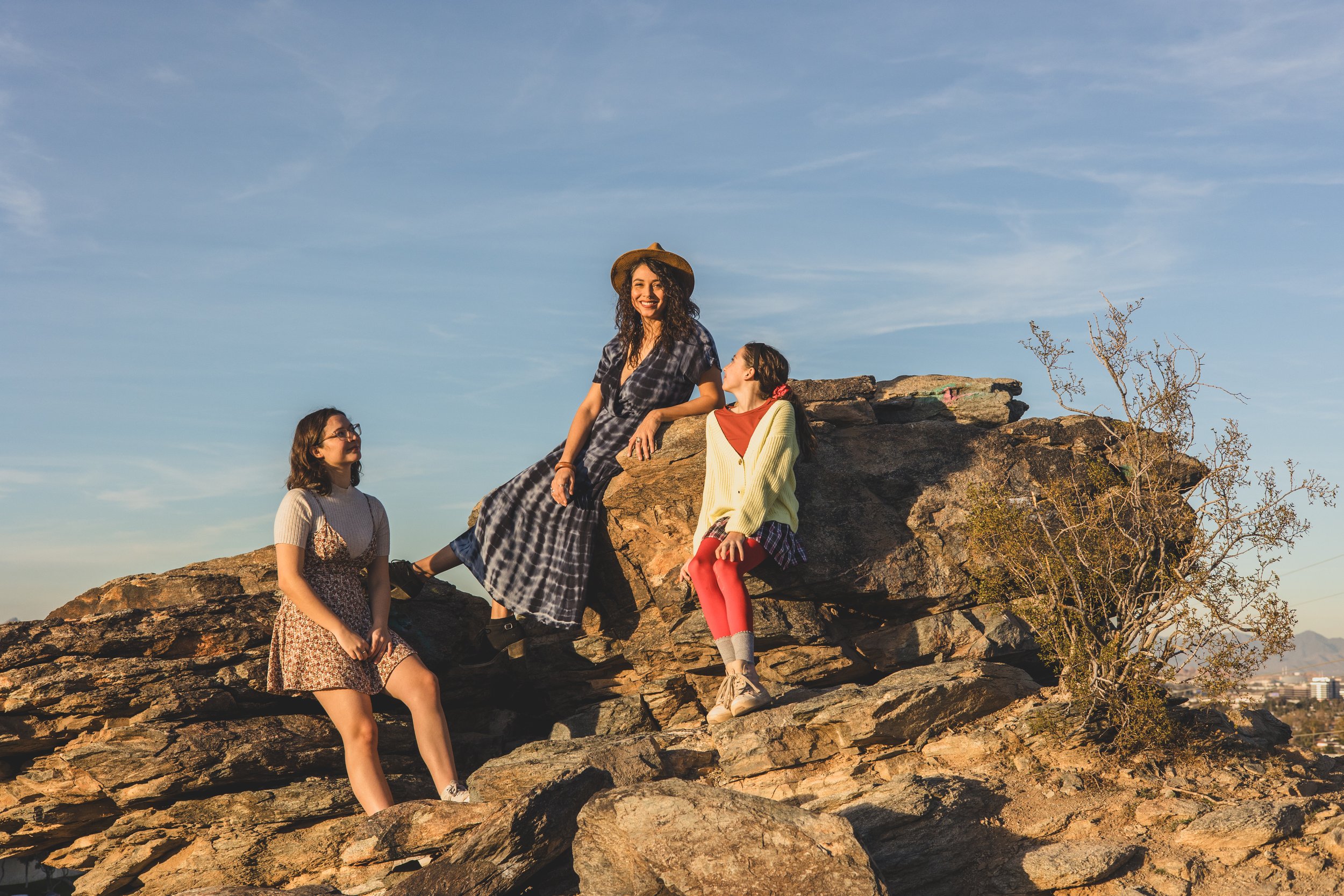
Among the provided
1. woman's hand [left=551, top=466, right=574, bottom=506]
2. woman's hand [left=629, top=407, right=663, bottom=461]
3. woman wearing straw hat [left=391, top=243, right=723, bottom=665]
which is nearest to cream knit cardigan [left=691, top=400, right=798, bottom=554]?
woman's hand [left=629, top=407, right=663, bottom=461]

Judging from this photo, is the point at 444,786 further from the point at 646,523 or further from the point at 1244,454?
the point at 1244,454

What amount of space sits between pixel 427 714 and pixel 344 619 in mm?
1030

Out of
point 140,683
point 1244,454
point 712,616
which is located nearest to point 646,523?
point 712,616

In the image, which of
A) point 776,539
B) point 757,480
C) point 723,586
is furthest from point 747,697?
point 757,480

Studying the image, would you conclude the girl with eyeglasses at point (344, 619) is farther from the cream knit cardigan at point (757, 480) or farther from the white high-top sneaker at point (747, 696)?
the cream knit cardigan at point (757, 480)

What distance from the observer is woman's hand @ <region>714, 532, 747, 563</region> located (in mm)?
8133

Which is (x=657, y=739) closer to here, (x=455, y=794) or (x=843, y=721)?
(x=843, y=721)

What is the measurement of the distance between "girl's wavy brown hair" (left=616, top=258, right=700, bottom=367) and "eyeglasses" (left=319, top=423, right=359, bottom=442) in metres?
2.87

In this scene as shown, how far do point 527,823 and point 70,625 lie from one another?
4.78 meters

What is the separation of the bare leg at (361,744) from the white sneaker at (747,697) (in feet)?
8.95

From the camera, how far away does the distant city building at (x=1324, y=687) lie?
232 feet

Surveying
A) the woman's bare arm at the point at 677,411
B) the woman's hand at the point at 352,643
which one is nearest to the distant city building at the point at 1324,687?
the woman's bare arm at the point at 677,411

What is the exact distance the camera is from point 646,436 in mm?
9508

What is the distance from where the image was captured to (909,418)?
Result: 38.0 ft
